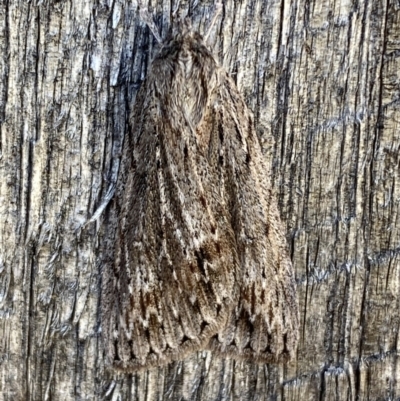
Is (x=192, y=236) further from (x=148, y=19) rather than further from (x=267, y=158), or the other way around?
(x=148, y=19)

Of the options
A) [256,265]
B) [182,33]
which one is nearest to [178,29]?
[182,33]

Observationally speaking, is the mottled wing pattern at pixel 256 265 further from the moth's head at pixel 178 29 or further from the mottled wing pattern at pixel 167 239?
the moth's head at pixel 178 29

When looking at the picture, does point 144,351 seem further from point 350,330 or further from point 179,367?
point 350,330

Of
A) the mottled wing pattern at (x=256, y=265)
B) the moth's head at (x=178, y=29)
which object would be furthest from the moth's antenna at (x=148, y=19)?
the mottled wing pattern at (x=256, y=265)

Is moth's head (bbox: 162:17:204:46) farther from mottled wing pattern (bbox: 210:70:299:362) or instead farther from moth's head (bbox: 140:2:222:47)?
mottled wing pattern (bbox: 210:70:299:362)

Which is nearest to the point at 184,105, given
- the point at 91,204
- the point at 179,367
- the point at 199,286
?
the point at 91,204

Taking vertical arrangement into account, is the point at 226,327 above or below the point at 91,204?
below
